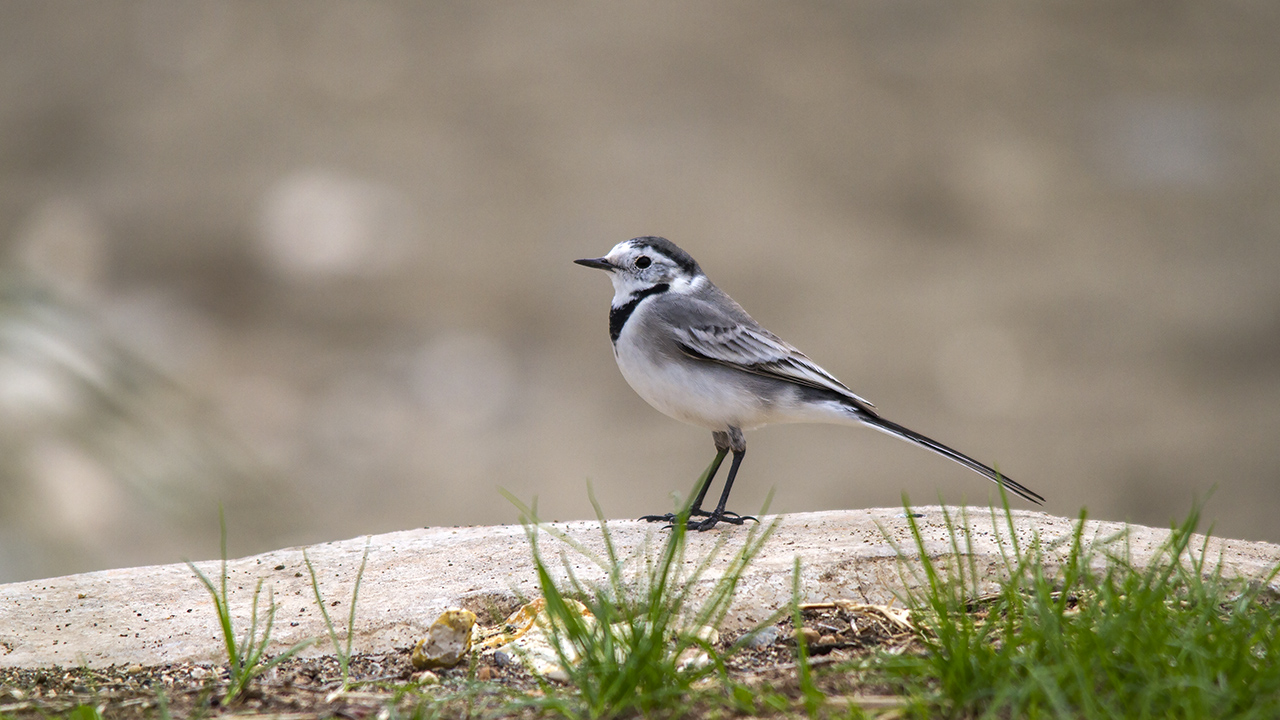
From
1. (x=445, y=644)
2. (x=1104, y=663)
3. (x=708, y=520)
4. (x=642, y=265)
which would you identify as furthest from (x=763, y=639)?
(x=642, y=265)

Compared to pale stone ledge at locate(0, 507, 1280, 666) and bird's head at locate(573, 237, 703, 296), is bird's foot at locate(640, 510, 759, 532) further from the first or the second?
bird's head at locate(573, 237, 703, 296)

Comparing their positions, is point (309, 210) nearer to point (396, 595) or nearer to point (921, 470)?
point (921, 470)

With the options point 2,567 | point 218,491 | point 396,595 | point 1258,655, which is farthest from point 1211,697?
point 218,491

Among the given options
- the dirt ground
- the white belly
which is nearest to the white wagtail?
the white belly

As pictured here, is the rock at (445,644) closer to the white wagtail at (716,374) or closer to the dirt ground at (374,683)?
the dirt ground at (374,683)

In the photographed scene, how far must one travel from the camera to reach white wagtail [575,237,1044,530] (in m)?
5.34

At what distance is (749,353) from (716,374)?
236 millimetres

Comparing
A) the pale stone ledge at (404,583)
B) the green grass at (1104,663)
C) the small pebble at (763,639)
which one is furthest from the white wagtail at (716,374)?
the green grass at (1104,663)

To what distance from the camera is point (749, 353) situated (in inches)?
217

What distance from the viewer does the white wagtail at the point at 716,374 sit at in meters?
5.34

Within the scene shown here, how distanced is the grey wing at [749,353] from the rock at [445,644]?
231 centimetres

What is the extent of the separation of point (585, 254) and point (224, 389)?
5137 millimetres

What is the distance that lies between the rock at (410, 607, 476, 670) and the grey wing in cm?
231

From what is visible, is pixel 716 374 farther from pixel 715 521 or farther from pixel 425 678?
pixel 425 678
